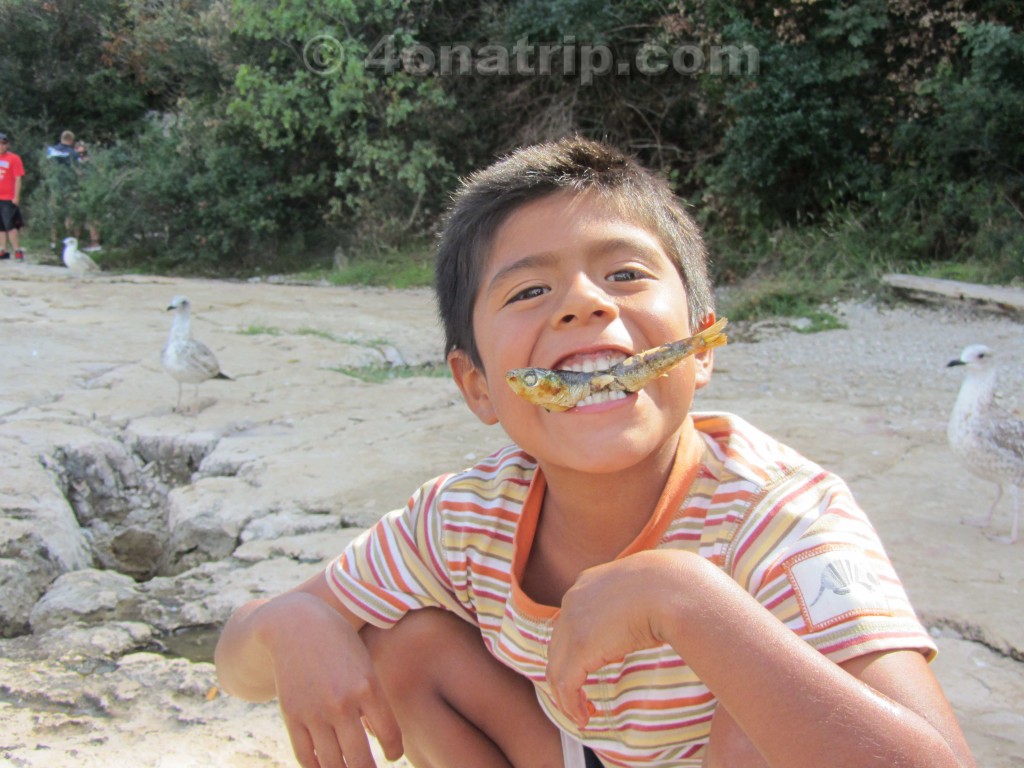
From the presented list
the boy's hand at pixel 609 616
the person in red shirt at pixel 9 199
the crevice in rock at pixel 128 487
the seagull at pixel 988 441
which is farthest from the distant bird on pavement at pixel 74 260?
the boy's hand at pixel 609 616

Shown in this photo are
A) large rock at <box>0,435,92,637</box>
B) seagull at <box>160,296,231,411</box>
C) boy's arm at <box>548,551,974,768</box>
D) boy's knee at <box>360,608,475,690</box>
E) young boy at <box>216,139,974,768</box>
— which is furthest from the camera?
seagull at <box>160,296,231,411</box>

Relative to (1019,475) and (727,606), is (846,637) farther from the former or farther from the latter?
(1019,475)

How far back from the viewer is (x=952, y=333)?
7.16 m

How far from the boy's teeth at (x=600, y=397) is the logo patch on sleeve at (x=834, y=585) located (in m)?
0.36

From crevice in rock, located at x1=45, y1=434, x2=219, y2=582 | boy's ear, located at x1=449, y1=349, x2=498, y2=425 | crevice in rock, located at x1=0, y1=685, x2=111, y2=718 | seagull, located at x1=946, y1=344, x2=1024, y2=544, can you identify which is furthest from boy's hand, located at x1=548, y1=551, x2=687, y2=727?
crevice in rock, located at x1=45, y1=434, x2=219, y2=582

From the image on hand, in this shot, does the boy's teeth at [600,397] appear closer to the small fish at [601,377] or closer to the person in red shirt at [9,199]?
the small fish at [601,377]

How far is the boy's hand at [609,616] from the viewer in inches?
50.3

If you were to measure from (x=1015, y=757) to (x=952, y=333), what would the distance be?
5782mm

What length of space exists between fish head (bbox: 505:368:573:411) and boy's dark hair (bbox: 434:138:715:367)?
288 mm

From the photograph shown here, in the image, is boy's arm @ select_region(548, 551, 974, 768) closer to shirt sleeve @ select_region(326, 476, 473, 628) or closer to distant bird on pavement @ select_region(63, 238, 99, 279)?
shirt sleeve @ select_region(326, 476, 473, 628)

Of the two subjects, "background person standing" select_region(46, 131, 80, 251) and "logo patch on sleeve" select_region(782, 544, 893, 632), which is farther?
"background person standing" select_region(46, 131, 80, 251)

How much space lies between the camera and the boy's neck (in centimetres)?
164

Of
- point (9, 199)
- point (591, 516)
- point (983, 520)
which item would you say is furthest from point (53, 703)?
point (9, 199)

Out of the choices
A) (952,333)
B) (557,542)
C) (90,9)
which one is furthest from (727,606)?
(90,9)
